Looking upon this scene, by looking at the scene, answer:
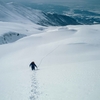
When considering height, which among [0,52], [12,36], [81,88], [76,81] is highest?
[12,36]

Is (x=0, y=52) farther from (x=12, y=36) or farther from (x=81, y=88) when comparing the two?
(x=81, y=88)

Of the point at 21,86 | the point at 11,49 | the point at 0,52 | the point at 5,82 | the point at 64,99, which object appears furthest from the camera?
the point at 11,49

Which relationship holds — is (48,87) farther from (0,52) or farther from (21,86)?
(0,52)

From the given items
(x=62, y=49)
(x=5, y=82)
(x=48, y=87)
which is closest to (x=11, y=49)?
(x=62, y=49)

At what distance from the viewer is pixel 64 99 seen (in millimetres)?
10484

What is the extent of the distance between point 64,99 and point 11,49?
107 ft

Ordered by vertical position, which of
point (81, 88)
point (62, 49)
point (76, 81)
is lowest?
point (81, 88)

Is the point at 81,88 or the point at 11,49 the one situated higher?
the point at 11,49

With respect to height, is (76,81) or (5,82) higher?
(5,82)

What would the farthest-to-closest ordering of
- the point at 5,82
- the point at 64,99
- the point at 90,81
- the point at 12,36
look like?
1. the point at 12,36
2. the point at 5,82
3. the point at 90,81
4. the point at 64,99

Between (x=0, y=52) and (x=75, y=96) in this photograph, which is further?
(x=0, y=52)

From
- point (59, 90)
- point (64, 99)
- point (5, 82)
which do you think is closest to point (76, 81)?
point (59, 90)

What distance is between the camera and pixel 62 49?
32.0 m

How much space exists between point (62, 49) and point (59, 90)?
20.4 meters
